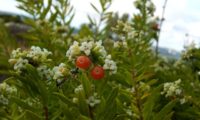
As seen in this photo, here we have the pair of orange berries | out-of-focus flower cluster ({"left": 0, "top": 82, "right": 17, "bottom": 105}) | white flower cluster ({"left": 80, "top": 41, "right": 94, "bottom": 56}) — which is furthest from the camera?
out-of-focus flower cluster ({"left": 0, "top": 82, "right": 17, "bottom": 105})

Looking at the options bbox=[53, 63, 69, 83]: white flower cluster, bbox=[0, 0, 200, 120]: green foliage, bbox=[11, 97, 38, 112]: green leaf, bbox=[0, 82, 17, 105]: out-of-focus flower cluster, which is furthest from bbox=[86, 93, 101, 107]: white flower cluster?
bbox=[0, 82, 17, 105]: out-of-focus flower cluster

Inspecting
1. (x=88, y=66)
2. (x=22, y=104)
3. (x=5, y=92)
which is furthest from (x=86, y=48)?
(x=5, y=92)

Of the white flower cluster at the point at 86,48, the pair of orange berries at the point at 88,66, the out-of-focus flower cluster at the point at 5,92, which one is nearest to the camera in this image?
the pair of orange berries at the point at 88,66

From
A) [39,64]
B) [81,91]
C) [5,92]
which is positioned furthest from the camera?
[5,92]

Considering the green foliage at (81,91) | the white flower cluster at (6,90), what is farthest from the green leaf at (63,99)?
the white flower cluster at (6,90)

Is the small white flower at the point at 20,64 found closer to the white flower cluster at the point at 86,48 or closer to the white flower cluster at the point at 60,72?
the white flower cluster at the point at 60,72

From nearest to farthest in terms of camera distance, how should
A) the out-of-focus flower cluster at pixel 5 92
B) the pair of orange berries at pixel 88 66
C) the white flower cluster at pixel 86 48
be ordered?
the pair of orange berries at pixel 88 66
the white flower cluster at pixel 86 48
the out-of-focus flower cluster at pixel 5 92

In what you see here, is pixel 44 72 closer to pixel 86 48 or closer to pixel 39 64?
pixel 39 64

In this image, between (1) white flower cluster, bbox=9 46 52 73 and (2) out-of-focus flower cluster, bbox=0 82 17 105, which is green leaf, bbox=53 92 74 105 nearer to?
(1) white flower cluster, bbox=9 46 52 73

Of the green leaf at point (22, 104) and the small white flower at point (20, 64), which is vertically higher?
the small white flower at point (20, 64)
